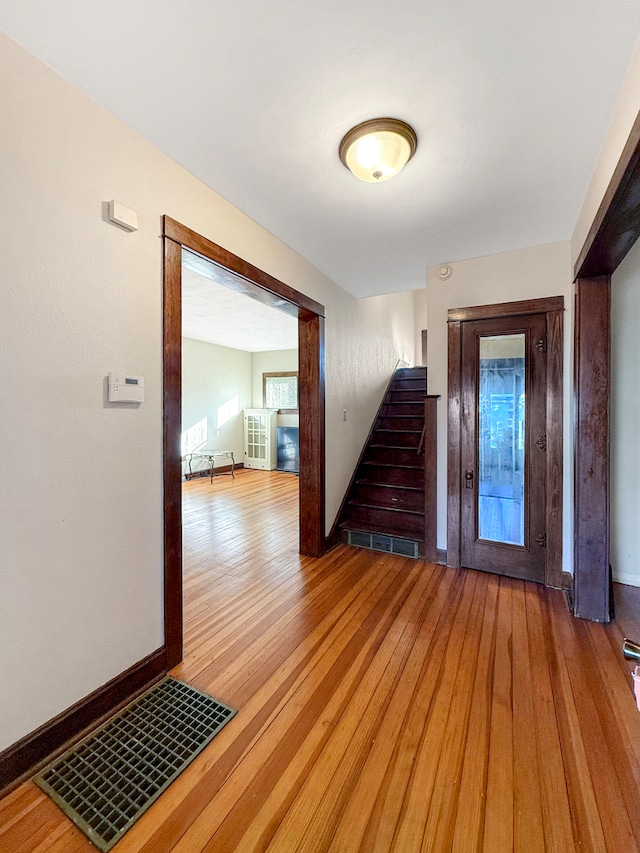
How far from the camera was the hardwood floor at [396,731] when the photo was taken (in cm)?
113

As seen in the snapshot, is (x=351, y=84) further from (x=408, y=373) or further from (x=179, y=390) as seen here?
(x=408, y=373)

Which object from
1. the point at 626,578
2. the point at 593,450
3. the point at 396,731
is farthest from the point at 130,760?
the point at 626,578

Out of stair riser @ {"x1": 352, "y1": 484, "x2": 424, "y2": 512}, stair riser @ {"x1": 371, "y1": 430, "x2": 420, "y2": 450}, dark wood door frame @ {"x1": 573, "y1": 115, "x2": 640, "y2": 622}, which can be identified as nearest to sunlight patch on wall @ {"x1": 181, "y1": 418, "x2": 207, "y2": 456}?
stair riser @ {"x1": 371, "y1": 430, "x2": 420, "y2": 450}

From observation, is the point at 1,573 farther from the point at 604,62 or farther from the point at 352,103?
the point at 604,62

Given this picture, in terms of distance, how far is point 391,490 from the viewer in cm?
376

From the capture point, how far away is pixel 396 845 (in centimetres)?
109

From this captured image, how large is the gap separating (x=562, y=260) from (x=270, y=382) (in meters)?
6.62

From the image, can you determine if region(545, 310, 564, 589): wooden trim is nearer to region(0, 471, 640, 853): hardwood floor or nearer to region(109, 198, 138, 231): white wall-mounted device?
region(0, 471, 640, 853): hardwood floor

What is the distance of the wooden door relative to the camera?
2.80 metres

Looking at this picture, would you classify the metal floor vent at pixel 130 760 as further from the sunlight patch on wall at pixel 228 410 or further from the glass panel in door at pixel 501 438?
the sunlight patch on wall at pixel 228 410

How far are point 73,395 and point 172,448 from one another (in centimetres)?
52

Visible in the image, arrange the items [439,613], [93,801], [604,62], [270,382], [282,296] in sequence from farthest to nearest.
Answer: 1. [270,382]
2. [282,296]
3. [439,613]
4. [604,62]
5. [93,801]

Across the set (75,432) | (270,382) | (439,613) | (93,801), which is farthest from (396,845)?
(270,382)

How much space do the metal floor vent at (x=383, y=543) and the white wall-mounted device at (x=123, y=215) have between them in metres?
2.94
